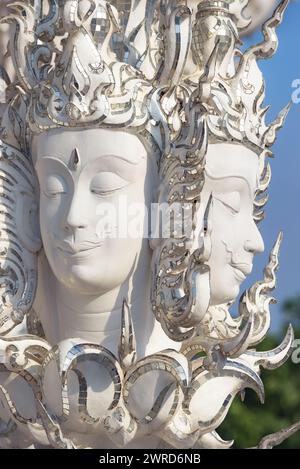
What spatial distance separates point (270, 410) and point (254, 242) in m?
10.1

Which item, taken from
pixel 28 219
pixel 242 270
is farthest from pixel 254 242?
pixel 28 219

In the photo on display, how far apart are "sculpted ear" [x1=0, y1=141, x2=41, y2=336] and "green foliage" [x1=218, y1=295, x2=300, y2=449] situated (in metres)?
7.88

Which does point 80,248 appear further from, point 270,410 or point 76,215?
point 270,410

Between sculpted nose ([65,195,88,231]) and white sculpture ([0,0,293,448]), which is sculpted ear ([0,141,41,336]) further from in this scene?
sculpted nose ([65,195,88,231])

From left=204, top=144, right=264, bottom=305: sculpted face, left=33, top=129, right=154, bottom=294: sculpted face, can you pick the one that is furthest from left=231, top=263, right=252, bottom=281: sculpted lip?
left=33, top=129, right=154, bottom=294: sculpted face

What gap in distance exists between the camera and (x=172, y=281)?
231 inches

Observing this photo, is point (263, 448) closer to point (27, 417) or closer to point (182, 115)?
point (27, 417)

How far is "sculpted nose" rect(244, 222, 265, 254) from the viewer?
243 inches

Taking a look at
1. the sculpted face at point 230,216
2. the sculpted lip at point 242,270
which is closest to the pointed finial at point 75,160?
the sculpted face at point 230,216

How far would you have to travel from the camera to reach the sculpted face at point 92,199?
19.2 feet

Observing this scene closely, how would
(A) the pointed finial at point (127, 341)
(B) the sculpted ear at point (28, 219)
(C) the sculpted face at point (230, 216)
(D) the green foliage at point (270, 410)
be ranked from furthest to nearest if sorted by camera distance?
(D) the green foliage at point (270, 410)
(B) the sculpted ear at point (28, 219)
(C) the sculpted face at point (230, 216)
(A) the pointed finial at point (127, 341)

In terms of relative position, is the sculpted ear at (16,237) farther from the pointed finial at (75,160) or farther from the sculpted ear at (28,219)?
the pointed finial at (75,160)

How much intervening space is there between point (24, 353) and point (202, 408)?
76 cm

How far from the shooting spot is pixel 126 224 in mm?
5938
